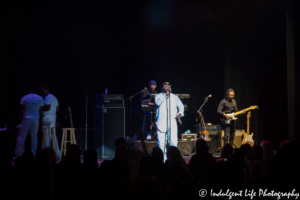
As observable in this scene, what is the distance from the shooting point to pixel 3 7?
9.00m

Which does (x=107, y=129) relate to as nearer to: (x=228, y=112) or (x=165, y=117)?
(x=165, y=117)

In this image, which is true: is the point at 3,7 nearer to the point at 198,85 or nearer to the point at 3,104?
the point at 3,104

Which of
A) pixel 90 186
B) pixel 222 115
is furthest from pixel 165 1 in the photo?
pixel 90 186

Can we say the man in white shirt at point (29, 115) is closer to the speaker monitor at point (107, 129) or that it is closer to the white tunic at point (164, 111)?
the speaker monitor at point (107, 129)

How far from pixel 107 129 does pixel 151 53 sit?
4.25m

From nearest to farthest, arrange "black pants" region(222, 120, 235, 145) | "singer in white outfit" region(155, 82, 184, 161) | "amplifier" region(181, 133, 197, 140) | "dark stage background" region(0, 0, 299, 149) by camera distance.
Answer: "singer in white outfit" region(155, 82, 184, 161), "black pants" region(222, 120, 235, 145), "dark stage background" region(0, 0, 299, 149), "amplifier" region(181, 133, 197, 140)

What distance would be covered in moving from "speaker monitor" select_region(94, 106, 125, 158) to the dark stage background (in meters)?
3.04

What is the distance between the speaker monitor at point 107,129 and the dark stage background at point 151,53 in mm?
3039

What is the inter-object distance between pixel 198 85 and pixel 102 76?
3519 millimetres

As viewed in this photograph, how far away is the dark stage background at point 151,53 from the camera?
9.31 m

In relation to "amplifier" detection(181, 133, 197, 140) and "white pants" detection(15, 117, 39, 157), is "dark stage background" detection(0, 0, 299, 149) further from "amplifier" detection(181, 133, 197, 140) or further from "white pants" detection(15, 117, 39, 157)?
"white pants" detection(15, 117, 39, 157)

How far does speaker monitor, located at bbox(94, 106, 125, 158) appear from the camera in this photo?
25.3 ft

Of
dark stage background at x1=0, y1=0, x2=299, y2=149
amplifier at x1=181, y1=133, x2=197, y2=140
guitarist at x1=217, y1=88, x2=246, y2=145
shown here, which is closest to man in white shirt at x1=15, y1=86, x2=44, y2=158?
dark stage background at x1=0, y1=0, x2=299, y2=149

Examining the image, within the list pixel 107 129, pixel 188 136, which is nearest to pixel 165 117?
pixel 107 129
